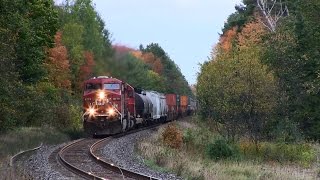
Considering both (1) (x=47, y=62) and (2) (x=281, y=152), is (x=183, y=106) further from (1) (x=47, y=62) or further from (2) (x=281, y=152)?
(2) (x=281, y=152)

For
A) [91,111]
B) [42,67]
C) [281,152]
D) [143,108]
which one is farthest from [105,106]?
[281,152]

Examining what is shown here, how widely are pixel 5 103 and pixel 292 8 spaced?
3495cm

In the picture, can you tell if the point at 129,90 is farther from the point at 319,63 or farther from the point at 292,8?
the point at 292,8

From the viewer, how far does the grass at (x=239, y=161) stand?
17000 mm

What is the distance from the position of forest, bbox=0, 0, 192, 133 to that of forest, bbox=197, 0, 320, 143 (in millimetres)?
10398

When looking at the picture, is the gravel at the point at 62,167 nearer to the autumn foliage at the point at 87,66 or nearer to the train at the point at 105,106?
the train at the point at 105,106

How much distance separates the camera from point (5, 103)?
23484mm

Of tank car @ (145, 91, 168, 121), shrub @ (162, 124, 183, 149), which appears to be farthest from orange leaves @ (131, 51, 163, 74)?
shrub @ (162, 124, 183, 149)

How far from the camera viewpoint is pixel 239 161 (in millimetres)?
21469

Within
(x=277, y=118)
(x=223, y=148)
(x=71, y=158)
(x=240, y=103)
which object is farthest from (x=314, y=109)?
(x=71, y=158)

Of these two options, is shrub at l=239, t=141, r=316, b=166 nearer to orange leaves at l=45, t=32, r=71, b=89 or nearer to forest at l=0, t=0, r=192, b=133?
forest at l=0, t=0, r=192, b=133

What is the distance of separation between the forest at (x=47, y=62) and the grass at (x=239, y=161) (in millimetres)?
7019

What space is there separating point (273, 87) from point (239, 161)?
6.86 metres

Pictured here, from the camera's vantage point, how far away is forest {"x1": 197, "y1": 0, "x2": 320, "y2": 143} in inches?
1038
